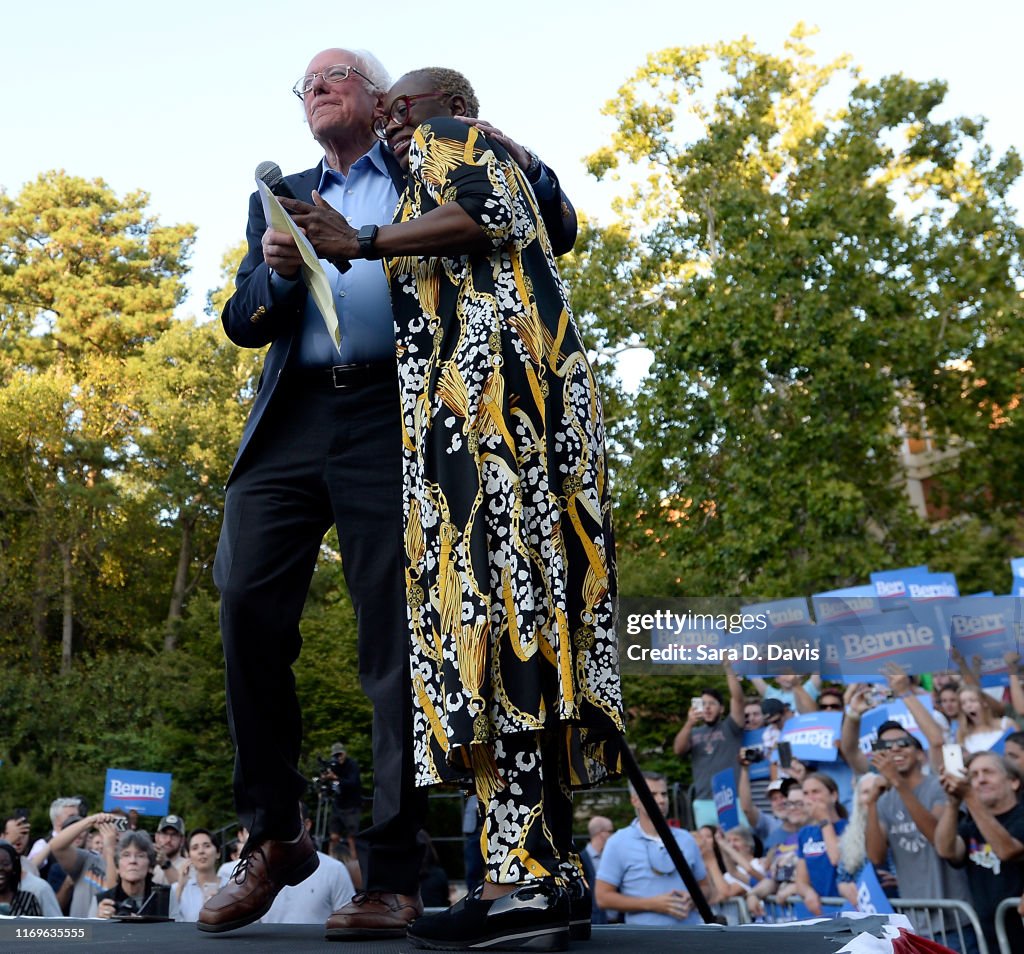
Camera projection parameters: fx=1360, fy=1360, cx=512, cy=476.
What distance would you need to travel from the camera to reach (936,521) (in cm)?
2570

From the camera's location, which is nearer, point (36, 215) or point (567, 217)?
point (567, 217)

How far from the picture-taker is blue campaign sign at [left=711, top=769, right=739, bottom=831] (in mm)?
9242

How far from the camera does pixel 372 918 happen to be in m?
2.91

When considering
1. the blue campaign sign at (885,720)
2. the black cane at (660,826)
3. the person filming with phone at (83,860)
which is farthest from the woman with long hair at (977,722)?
the person filming with phone at (83,860)

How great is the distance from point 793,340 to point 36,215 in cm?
2418

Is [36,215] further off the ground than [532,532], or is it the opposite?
[36,215]

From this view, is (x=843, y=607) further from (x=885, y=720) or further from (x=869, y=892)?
(x=869, y=892)

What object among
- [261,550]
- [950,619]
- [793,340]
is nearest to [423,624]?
[261,550]

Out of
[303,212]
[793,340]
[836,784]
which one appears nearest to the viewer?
[303,212]

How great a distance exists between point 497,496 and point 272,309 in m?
0.84

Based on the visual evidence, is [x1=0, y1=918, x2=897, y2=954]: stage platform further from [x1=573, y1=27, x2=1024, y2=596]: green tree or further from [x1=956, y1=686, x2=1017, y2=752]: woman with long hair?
[x1=573, y1=27, x2=1024, y2=596]: green tree

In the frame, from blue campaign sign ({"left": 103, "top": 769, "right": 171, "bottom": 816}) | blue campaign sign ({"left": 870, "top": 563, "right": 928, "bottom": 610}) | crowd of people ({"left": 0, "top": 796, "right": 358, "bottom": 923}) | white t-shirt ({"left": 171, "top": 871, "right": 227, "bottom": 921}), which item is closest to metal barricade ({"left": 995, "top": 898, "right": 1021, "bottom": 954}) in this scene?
crowd of people ({"left": 0, "top": 796, "right": 358, "bottom": 923})

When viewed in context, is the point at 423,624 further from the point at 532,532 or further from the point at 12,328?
the point at 12,328

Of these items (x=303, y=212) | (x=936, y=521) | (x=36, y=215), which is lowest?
(x=303, y=212)
